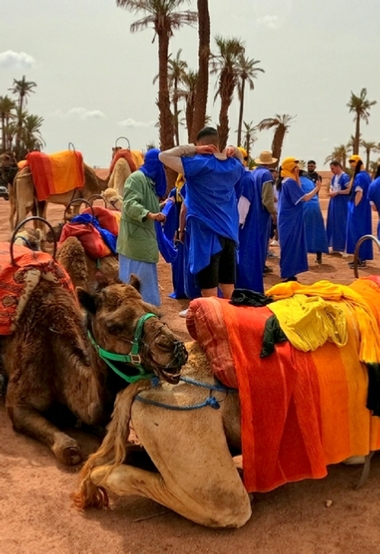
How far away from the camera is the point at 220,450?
2756mm

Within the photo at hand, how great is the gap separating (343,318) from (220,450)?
37.2 inches

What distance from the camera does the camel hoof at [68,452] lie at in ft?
11.4

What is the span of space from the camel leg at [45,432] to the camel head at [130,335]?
85cm

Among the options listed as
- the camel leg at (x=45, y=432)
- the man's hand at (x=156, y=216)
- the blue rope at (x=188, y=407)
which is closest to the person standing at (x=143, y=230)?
the man's hand at (x=156, y=216)

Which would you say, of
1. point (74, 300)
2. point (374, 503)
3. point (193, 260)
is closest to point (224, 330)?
point (374, 503)

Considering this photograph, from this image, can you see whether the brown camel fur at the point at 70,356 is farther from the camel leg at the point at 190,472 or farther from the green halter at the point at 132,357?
the camel leg at the point at 190,472

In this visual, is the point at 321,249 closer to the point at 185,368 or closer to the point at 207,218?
the point at 207,218

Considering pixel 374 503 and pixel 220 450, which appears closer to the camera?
pixel 220 450

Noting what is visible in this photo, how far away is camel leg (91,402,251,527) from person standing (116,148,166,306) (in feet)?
10.3

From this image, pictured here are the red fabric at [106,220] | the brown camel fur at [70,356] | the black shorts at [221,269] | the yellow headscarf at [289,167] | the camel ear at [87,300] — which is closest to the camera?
the brown camel fur at [70,356]

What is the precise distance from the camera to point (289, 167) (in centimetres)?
891

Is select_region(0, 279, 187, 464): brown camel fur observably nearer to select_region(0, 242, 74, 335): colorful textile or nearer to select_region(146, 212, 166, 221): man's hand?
select_region(0, 242, 74, 335): colorful textile

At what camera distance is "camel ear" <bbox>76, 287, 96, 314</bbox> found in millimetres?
2949

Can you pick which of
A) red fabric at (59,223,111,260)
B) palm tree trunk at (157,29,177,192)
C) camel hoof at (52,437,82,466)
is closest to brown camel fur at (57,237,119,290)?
red fabric at (59,223,111,260)
